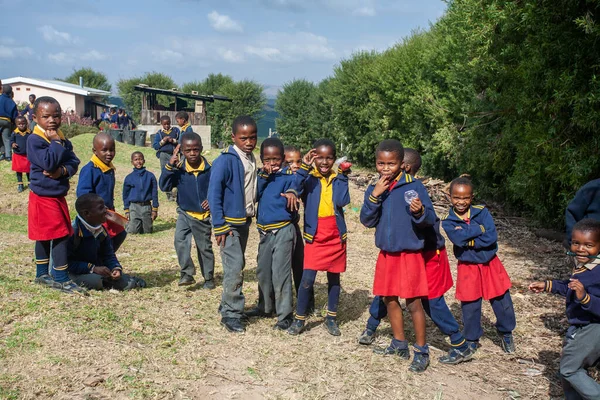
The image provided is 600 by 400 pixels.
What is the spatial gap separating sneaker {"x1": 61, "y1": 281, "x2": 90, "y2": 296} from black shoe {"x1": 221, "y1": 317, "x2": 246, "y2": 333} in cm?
147

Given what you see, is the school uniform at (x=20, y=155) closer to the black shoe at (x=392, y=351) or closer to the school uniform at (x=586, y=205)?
the black shoe at (x=392, y=351)

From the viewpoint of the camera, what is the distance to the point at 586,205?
4.33 m

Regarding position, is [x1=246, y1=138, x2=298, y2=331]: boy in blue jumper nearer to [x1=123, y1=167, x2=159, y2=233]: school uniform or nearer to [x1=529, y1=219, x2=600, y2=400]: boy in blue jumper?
[x1=529, y1=219, x2=600, y2=400]: boy in blue jumper

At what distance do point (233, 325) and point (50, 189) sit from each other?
223cm

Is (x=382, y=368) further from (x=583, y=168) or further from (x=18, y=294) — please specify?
(x=583, y=168)

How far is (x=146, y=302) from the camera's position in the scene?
5.75m

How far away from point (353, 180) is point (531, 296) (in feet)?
38.5

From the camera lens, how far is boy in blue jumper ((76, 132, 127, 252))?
18.9ft

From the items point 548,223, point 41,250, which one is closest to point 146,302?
point 41,250

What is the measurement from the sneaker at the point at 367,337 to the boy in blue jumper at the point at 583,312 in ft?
5.67

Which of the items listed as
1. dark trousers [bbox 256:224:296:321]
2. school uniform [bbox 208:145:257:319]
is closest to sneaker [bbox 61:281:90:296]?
school uniform [bbox 208:145:257:319]

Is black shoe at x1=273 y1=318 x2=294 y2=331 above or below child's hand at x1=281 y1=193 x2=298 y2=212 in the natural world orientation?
Answer: below

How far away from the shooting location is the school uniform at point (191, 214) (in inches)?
258

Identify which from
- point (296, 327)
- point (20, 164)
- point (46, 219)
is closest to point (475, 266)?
point (296, 327)
